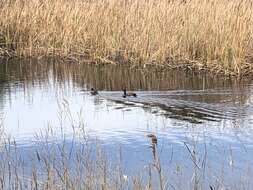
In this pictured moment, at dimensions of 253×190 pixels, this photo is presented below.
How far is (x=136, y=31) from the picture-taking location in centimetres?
1040

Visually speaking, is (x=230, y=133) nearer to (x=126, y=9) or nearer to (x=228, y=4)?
(x=228, y=4)

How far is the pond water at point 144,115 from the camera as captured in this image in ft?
15.5

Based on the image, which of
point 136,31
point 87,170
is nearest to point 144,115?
point 87,170

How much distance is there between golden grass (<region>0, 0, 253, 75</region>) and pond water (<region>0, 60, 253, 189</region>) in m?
0.46

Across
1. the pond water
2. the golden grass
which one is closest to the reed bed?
the pond water

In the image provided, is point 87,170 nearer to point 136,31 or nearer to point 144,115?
point 144,115

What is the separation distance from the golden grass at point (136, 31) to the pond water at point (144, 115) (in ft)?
1.50

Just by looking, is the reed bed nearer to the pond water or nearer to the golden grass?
the pond water

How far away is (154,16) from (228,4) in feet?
4.39

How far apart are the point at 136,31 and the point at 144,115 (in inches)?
164

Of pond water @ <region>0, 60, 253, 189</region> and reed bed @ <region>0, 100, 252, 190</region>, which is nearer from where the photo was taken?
reed bed @ <region>0, 100, 252, 190</region>

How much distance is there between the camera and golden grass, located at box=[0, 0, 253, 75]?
364 inches

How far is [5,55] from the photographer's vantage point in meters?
11.6

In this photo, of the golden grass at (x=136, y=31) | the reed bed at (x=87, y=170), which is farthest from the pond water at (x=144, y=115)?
the golden grass at (x=136, y=31)
